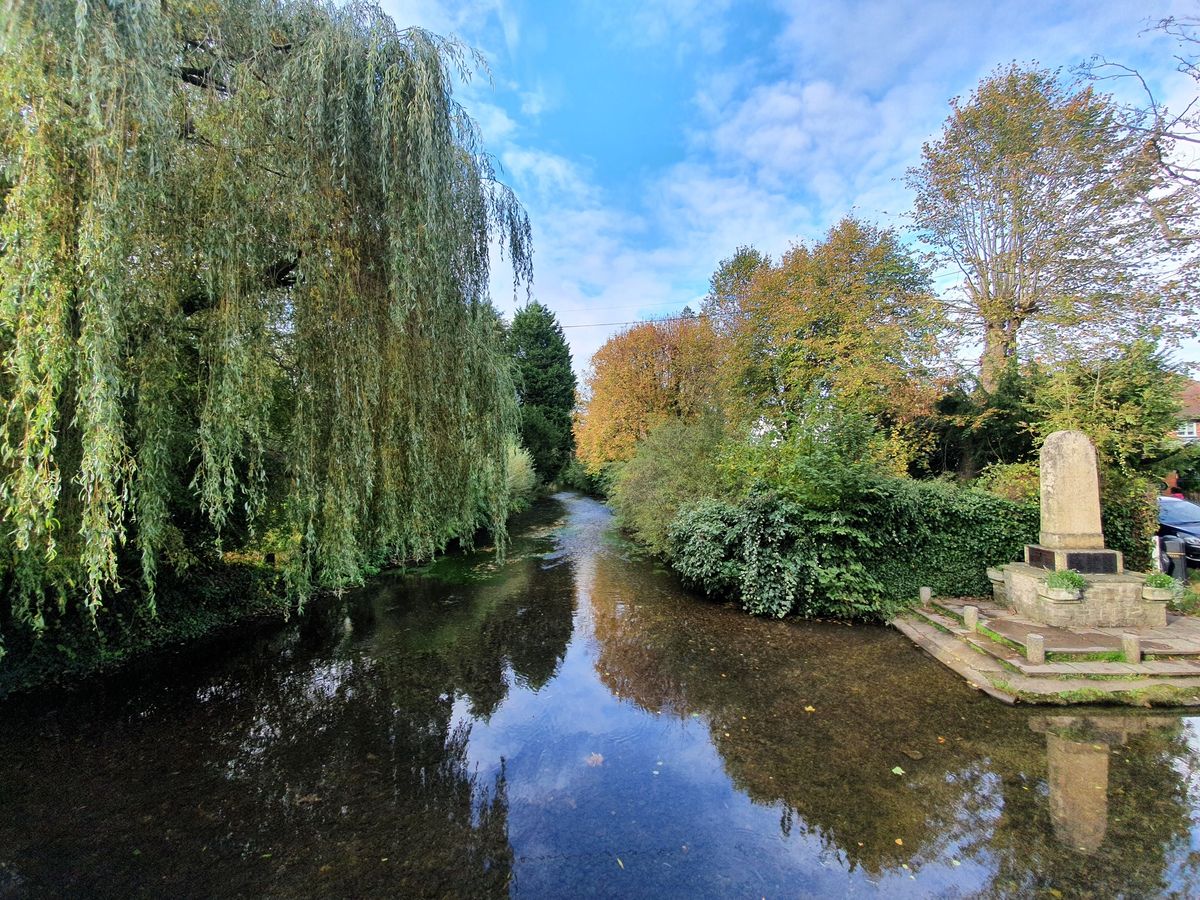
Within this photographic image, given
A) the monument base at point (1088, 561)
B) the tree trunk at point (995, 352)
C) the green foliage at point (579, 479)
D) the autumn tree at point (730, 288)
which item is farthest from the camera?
the green foliage at point (579, 479)

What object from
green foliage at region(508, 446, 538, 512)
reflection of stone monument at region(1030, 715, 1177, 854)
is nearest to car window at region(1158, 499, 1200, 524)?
reflection of stone monument at region(1030, 715, 1177, 854)

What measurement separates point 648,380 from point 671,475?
8002mm

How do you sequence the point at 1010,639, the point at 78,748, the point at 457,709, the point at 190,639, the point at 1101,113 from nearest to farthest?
the point at 78,748
the point at 457,709
the point at 1010,639
the point at 190,639
the point at 1101,113

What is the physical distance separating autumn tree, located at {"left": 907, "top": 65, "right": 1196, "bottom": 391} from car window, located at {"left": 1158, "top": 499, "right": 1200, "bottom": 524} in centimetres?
357

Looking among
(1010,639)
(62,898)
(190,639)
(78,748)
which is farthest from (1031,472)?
(190,639)

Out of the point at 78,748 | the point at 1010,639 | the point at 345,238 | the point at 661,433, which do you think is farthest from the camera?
the point at 661,433

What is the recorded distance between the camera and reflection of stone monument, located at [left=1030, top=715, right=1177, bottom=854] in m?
3.33

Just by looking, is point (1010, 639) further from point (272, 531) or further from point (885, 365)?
point (272, 531)

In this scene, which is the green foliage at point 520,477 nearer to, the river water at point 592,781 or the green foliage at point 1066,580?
the river water at point 592,781

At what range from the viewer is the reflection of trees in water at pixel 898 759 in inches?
126

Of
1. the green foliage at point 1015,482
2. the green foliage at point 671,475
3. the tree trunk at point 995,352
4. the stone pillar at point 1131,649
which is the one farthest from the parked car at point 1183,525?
the green foliage at point 671,475

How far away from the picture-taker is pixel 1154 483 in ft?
26.7

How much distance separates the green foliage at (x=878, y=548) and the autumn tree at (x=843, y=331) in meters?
2.82

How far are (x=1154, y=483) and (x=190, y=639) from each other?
15.8m
